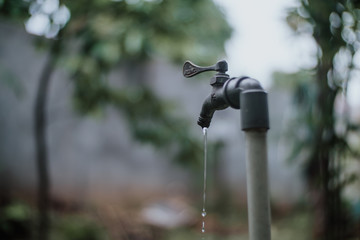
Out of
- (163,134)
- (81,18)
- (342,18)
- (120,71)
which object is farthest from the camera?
(120,71)

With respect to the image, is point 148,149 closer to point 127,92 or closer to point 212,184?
point 212,184

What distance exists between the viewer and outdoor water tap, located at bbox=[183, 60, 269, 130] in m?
0.87

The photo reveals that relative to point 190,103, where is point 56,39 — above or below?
below

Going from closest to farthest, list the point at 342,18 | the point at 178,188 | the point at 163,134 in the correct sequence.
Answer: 1. the point at 342,18
2. the point at 163,134
3. the point at 178,188

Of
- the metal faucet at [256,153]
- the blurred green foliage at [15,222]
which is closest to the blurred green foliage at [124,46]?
the blurred green foliage at [15,222]

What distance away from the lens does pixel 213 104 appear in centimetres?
110

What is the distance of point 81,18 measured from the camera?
2.93 metres

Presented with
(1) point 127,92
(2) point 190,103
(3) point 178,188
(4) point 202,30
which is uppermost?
(4) point 202,30

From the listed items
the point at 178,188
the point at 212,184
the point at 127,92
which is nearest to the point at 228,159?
the point at 212,184

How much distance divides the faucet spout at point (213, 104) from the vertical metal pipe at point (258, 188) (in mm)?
223

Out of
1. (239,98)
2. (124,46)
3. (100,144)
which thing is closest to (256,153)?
(239,98)

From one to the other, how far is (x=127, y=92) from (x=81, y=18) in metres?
0.87

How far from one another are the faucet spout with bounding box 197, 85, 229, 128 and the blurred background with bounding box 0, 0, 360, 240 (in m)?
0.97

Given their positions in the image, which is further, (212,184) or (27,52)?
(212,184)
